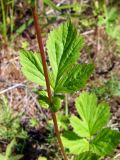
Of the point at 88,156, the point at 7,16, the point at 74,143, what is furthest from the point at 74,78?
the point at 7,16

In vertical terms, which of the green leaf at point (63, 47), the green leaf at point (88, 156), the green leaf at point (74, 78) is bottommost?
the green leaf at point (88, 156)

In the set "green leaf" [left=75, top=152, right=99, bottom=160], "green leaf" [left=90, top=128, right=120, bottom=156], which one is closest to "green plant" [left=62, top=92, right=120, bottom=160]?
"green leaf" [left=90, top=128, right=120, bottom=156]

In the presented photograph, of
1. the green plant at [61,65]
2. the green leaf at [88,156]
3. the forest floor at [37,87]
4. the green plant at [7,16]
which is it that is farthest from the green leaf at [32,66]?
the green plant at [7,16]

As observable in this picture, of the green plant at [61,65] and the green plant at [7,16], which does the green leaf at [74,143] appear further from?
the green plant at [7,16]

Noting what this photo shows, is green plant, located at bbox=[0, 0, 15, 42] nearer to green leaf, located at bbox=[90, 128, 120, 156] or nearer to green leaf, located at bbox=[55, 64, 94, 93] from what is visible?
green leaf, located at bbox=[90, 128, 120, 156]

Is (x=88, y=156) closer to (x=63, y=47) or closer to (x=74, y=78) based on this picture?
(x=74, y=78)

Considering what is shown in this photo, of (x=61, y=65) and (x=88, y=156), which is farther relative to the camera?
(x=88, y=156)
